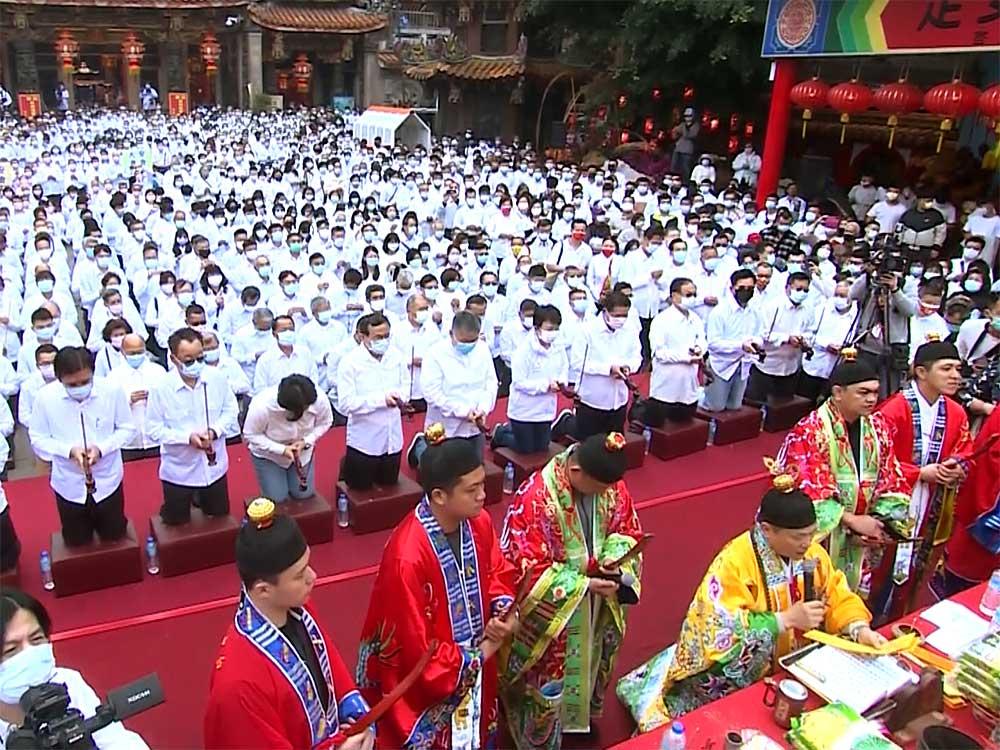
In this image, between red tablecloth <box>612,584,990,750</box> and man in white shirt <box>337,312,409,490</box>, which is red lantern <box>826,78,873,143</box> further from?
red tablecloth <box>612,584,990,750</box>

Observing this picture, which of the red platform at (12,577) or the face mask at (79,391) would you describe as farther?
the red platform at (12,577)

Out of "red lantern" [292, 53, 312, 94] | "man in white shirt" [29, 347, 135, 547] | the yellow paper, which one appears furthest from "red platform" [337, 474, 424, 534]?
Answer: "red lantern" [292, 53, 312, 94]

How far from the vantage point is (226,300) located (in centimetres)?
854

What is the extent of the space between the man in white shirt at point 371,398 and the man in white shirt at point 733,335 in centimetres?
313

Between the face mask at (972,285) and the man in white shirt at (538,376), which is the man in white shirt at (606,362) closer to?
the man in white shirt at (538,376)

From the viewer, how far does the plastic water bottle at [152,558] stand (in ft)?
17.2

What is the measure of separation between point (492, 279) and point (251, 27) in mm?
24838

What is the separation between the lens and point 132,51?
2703cm

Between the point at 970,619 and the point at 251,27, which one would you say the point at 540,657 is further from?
the point at 251,27

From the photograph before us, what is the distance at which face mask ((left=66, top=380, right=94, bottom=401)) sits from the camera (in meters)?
4.70

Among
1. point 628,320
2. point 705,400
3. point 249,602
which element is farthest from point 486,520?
point 705,400

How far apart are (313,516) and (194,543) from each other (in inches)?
29.9

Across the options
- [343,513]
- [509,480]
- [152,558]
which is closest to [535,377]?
[509,480]

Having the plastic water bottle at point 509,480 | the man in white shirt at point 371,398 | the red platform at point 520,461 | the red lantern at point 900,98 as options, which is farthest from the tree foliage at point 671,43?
the man in white shirt at point 371,398
